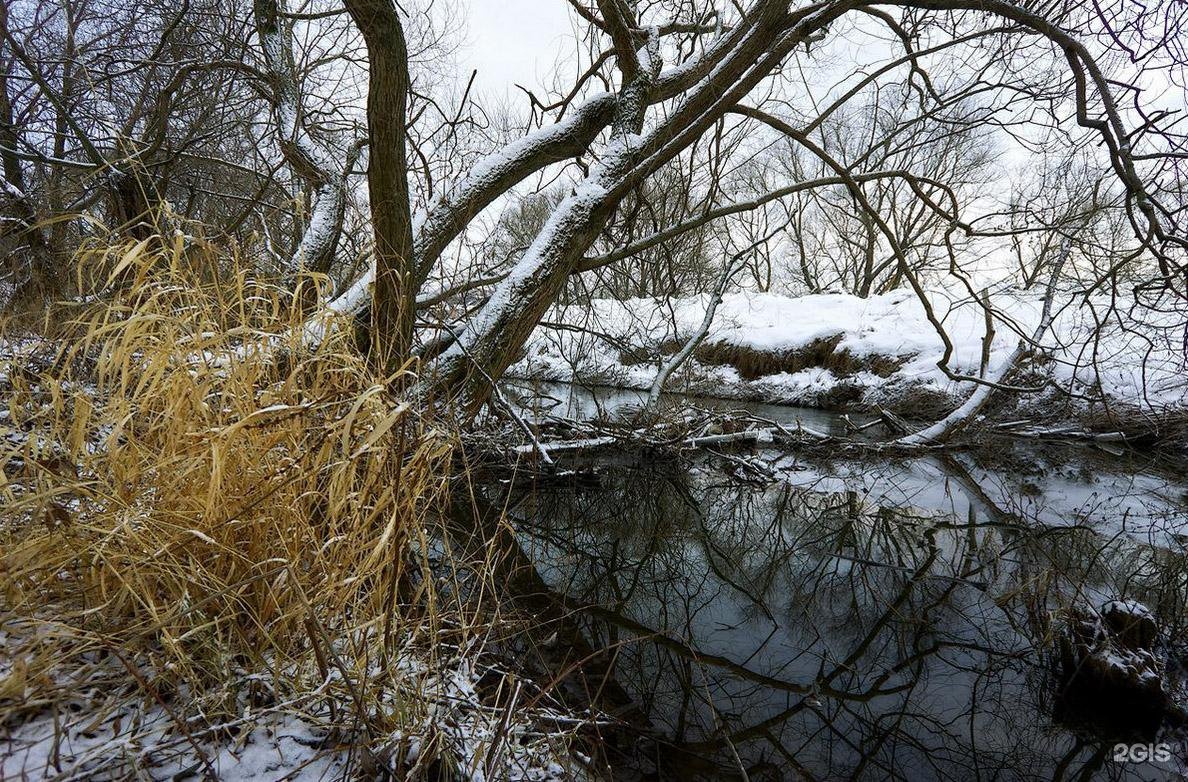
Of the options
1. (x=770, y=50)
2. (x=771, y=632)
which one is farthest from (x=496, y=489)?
(x=770, y=50)

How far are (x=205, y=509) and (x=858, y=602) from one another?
3.16m

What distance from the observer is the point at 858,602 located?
9.82ft

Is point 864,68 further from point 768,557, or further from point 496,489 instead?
point 496,489

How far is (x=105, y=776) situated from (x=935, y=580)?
3.82 m

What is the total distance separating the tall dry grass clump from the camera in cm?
125

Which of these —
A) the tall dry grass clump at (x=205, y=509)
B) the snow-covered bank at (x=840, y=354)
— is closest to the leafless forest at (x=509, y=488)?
the tall dry grass clump at (x=205, y=509)

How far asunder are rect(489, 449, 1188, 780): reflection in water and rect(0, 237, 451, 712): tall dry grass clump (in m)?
1.22

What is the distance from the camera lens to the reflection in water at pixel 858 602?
1938 mm

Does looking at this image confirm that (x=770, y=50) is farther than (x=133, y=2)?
No

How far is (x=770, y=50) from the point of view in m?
3.97

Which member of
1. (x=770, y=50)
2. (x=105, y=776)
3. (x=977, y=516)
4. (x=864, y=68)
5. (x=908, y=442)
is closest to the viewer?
(x=105, y=776)

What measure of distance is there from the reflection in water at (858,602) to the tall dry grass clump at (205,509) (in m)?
1.22

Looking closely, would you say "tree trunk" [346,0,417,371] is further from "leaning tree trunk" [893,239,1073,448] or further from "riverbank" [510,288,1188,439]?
"leaning tree trunk" [893,239,1073,448]

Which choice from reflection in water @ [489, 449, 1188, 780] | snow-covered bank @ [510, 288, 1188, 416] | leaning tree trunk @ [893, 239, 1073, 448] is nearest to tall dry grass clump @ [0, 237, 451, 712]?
reflection in water @ [489, 449, 1188, 780]
